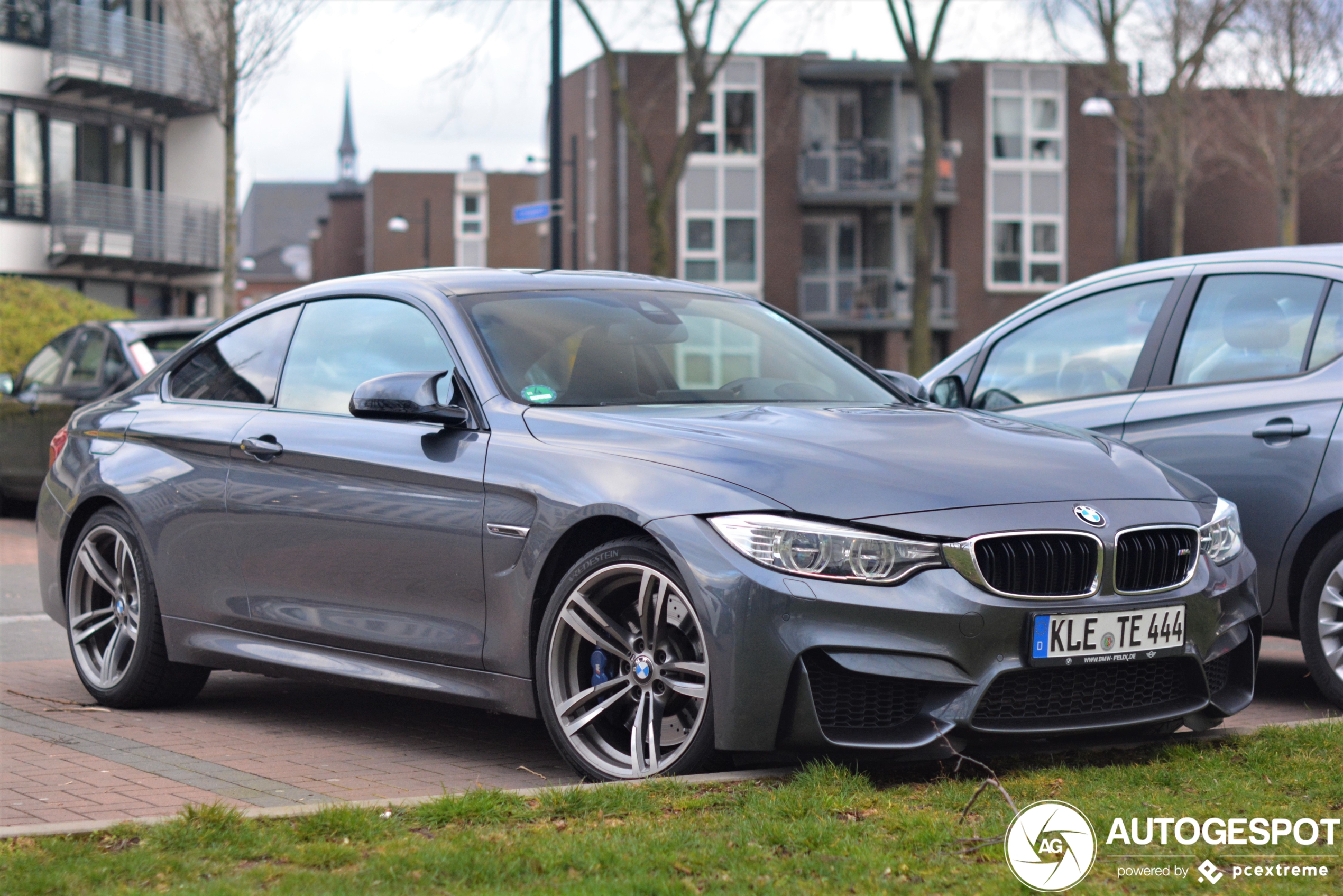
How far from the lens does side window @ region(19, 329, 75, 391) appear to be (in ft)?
48.0

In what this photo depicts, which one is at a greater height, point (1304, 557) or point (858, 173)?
point (858, 173)

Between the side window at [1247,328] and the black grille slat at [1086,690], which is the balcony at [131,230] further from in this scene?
the black grille slat at [1086,690]

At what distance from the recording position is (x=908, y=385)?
6.18 meters

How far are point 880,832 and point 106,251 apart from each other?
40.3 meters

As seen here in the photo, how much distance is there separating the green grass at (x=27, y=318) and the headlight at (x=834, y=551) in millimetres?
19545

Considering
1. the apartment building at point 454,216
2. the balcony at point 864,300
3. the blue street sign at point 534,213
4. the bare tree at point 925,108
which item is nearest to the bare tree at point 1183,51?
the bare tree at point 925,108

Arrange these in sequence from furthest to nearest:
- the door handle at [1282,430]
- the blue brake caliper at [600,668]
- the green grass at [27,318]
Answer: the green grass at [27,318] → the door handle at [1282,430] → the blue brake caliper at [600,668]

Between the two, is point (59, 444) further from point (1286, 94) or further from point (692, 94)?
point (1286, 94)

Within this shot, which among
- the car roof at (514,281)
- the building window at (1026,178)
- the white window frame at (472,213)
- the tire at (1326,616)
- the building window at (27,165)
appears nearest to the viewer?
the car roof at (514,281)

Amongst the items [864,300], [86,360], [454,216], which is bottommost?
[86,360]

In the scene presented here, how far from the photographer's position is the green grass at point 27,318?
2275cm

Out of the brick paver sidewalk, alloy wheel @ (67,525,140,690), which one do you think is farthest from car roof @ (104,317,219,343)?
alloy wheel @ (67,525,140,690)

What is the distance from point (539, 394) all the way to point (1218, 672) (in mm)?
2238

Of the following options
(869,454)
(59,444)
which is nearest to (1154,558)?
(869,454)
